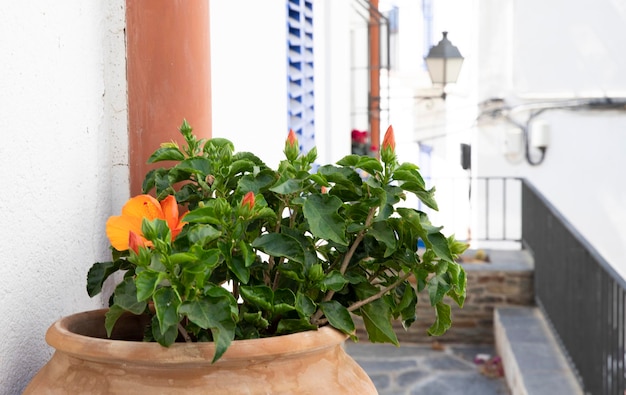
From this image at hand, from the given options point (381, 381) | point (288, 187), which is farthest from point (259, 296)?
point (381, 381)

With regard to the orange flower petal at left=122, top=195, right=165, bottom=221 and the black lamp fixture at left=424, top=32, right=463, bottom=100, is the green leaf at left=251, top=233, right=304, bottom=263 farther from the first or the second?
the black lamp fixture at left=424, top=32, right=463, bottom=100

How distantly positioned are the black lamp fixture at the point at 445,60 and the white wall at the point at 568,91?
247cm

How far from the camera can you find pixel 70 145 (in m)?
1.52

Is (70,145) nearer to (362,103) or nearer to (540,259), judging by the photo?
(540,259)

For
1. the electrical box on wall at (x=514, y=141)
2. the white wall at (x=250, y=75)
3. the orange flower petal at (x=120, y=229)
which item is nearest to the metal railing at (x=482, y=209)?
the electrical box on wall at (x=514, y=141)

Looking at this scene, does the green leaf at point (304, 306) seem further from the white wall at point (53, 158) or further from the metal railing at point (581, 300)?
the metal railing at point (581, 300)

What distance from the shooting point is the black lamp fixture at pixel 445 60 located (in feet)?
34.7

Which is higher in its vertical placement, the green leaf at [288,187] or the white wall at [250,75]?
the white wall at [250,75]

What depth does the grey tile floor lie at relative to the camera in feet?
19.5

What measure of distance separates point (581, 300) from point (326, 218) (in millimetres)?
3838

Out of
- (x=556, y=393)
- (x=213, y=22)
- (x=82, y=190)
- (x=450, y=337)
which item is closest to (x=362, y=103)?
(x=450, y=337)

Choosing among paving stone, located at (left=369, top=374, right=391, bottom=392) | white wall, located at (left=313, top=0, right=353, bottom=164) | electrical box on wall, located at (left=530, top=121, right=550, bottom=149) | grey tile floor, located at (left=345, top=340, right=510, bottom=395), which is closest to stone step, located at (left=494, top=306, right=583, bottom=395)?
grey tile floor, located at (left=345, top=340, right=510, bottom=395)

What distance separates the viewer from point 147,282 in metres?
1.10

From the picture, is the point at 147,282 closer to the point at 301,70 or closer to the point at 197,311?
the point at 197,311
